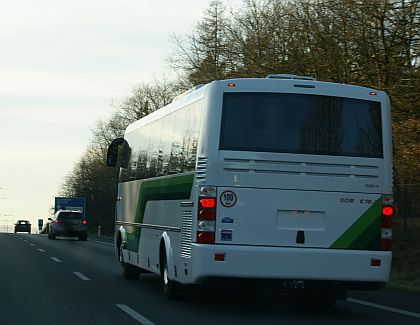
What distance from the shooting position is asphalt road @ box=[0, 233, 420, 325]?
10789mm

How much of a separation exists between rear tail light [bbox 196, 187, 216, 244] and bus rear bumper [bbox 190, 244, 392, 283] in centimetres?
11

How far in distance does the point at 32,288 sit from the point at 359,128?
637cm

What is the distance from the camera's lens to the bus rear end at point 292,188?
10953 mm

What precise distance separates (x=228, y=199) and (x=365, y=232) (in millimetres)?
1840

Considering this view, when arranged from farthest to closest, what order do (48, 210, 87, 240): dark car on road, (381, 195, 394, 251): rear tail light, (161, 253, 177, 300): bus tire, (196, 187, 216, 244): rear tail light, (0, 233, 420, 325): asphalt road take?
(48, 210, 87, 240): dark car on road < (161, 253, 177, 300): bus tire < (381, 195, 394, 251): rear tail light < (196, 187, 216, 244): rear tail light < (0, 233, 420, 325): asphalt road

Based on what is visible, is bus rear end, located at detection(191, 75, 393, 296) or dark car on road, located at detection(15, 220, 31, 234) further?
dark car on road, located at detection(15, 220, 31, 234)

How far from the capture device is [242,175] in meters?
11.1

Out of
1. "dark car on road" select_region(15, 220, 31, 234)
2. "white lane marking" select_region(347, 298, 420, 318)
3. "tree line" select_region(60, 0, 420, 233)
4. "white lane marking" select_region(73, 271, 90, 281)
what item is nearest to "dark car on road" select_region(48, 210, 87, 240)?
"tree line" select_region(60, 0, 420, 233)

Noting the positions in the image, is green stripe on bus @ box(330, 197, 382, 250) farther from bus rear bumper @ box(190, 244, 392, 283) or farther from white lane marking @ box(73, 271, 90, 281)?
white lane marking @ box(73, 271, 90, 281)

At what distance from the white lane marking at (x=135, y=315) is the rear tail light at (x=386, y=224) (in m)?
3.22

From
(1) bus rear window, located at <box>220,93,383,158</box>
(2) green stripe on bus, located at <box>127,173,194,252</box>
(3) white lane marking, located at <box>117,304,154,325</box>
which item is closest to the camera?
(3) white lane marking, located at <box>117,304,154,325</box>

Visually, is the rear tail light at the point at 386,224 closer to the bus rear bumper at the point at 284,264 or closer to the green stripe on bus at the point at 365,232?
the green stripe on bus at the point at 365,232

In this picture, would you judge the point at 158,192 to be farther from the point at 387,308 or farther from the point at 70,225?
the point at 70,225

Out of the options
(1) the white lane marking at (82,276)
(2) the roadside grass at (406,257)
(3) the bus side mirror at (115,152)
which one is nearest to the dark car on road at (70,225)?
(2) the roadside grass at (406,257)
